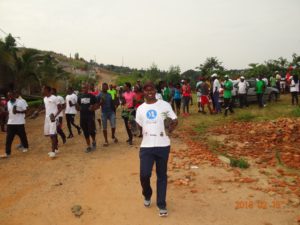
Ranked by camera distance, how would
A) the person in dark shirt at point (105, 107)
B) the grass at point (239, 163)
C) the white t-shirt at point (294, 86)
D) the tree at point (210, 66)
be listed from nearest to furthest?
the grass at point (239, 163)
the person in dark shirt at point (105, 107)
the white t-shirt at point (294, 86)
the tree at point (210, 66)

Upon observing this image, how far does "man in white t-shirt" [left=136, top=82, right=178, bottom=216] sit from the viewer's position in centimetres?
462

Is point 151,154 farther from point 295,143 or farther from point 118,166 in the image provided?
point 295,143

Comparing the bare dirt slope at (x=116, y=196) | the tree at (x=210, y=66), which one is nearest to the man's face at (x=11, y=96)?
the bare dirt slope at (x=116, y=196)

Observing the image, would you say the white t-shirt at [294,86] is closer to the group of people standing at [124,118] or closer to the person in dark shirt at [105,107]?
the group of people standing at [124,118]

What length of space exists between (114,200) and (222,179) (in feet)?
6.97

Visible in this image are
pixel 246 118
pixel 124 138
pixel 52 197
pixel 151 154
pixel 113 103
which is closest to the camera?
pixel 151 154

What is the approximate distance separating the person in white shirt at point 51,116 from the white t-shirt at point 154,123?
420cm

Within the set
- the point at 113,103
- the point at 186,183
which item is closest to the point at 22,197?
the point at 186,183

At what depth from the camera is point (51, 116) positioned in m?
8.22

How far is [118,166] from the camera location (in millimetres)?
7242

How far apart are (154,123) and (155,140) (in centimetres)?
24

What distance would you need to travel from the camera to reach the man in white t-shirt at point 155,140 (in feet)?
15.1
